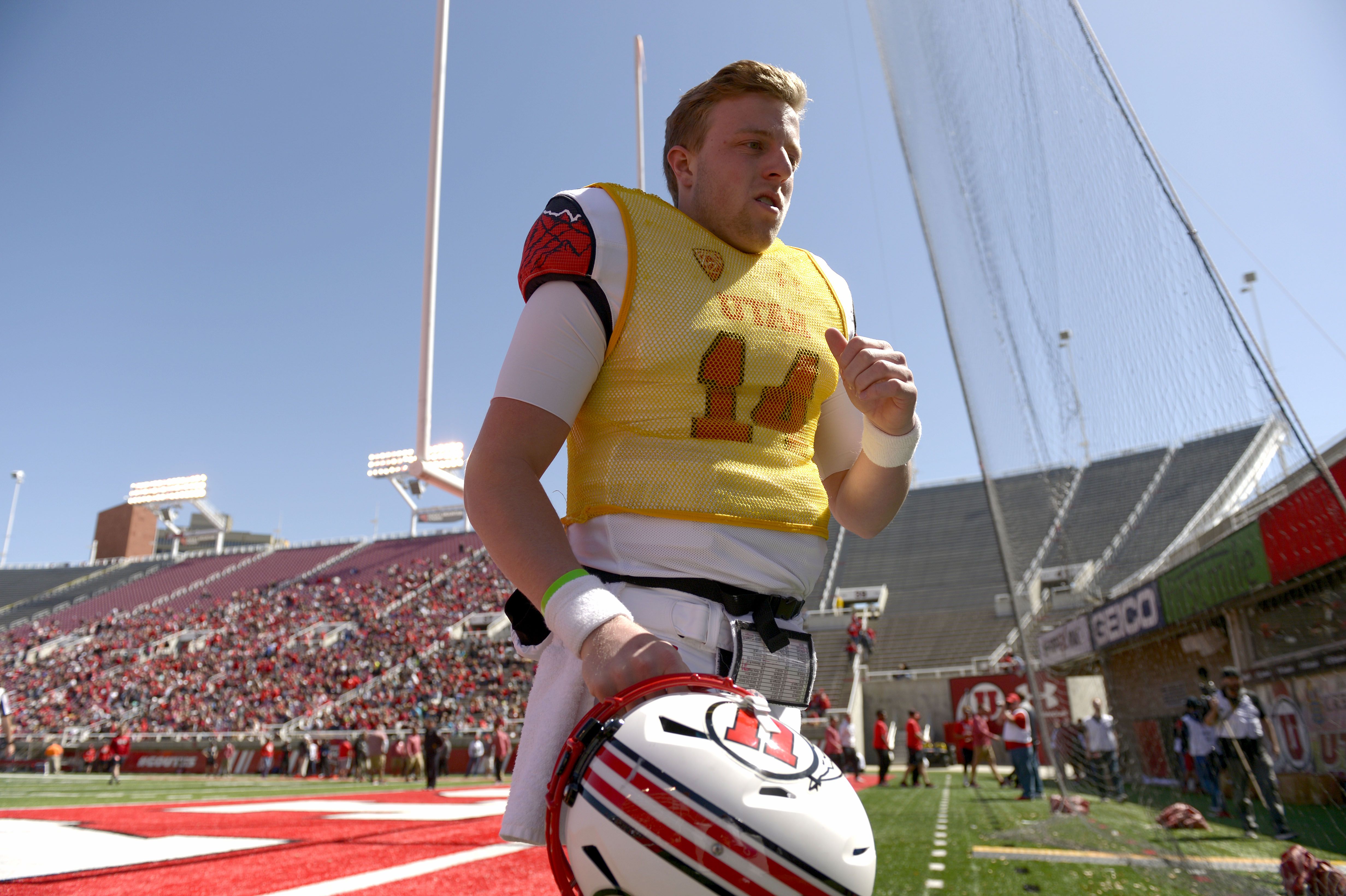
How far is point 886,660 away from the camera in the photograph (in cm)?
2720

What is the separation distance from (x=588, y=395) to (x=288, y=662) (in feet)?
107

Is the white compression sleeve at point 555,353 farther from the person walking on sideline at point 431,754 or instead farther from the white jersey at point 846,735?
the white jersey at point 846,735

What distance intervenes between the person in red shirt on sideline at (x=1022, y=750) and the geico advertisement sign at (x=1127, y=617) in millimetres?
3422

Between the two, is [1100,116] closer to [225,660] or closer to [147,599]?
[225,660]

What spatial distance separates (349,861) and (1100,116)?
15.9 feet

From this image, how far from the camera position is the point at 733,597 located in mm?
995

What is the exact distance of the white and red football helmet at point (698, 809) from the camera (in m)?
0.69

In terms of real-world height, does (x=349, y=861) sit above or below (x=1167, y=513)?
below

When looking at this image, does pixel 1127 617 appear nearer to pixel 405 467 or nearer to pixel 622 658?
pixel 622 658

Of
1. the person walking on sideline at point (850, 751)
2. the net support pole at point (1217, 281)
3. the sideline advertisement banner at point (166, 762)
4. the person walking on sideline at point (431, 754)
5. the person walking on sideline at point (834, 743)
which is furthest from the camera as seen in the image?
the sideline advertisement banner at point (166, 762)

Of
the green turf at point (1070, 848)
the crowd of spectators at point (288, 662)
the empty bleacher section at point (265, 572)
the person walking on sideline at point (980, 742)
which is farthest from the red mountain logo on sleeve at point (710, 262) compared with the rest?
the empty bleacher section at point (265, 572)

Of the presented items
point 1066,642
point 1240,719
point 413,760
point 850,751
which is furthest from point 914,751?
point 413,760

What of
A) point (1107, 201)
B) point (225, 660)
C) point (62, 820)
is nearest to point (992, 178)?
point (1107, 201)

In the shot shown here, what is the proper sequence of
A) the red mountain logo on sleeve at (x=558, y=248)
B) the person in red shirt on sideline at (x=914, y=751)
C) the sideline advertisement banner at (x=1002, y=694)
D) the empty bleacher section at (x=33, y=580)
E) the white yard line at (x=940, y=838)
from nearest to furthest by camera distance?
the red mountain logo on sleeve at (x=558, y=248) < the white yard line at (x=940, y=838) < the person in red shirt on sideline at (x=914, y=751) < the sideline advertisement banner at (x=1002, y=694) < the empty bleacher section at (x=33, y=580)
